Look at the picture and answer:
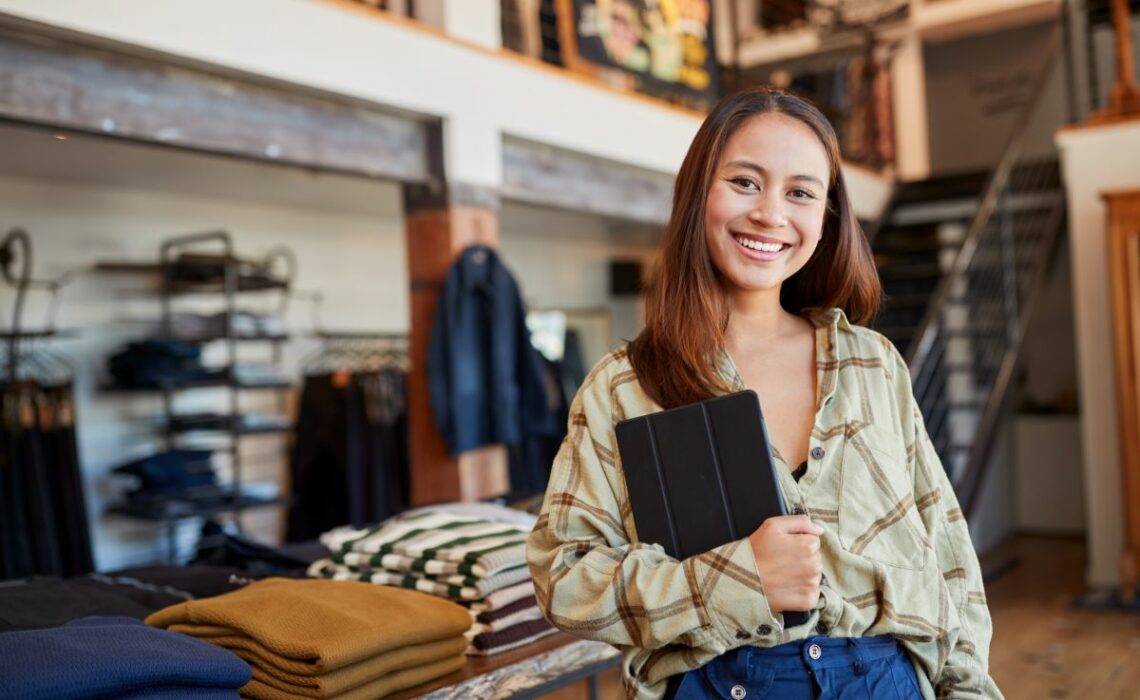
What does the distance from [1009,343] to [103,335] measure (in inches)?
196

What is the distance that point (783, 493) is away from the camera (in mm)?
1192

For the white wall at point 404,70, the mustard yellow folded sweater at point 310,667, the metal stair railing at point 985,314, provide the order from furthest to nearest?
the metal stair railing at point 985,314 → the white wall at point 404,70 → the mustard yellow folded sweater at point 310,667

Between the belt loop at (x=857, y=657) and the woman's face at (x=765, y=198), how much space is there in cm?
42

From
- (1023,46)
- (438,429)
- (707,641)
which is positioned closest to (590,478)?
(707,641)

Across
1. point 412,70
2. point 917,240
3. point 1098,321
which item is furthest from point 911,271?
point 412,70

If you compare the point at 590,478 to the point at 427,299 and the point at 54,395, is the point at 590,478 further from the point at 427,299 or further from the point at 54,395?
the point at 54,395

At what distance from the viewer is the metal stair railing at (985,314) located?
5.53m

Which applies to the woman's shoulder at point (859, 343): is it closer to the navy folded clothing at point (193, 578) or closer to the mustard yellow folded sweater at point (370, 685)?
the mustard yellow folded sweater at point (370, 685)

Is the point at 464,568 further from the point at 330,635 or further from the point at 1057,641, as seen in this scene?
the point at 1057,641

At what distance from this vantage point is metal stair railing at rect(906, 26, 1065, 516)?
5.53m

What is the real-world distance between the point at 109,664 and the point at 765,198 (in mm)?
925

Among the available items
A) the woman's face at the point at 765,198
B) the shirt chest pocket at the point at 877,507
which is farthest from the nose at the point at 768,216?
the shirt chest pocket at the point at 877,507

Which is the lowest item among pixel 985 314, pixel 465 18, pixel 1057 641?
pixel 1057 641

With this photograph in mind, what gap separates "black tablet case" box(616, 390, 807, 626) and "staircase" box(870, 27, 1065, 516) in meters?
4.23
